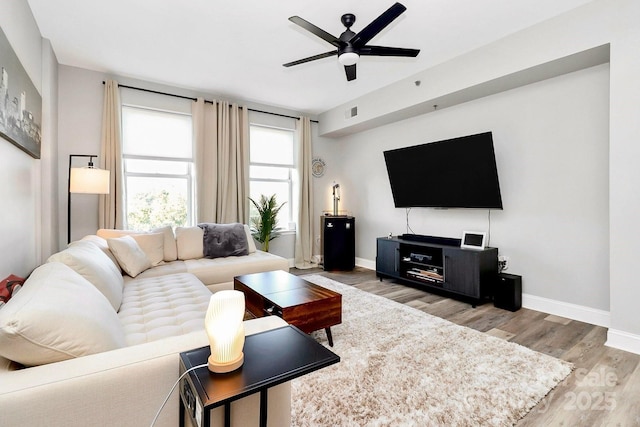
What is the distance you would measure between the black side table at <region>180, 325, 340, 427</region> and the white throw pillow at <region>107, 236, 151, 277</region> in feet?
7.16

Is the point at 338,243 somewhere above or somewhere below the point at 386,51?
Answer: below

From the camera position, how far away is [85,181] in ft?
10.2

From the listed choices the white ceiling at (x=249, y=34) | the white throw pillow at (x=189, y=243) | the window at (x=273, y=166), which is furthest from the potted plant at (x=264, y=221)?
the white ceiling at (x=249, y=34)

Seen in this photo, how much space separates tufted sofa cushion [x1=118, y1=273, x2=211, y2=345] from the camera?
1.67m

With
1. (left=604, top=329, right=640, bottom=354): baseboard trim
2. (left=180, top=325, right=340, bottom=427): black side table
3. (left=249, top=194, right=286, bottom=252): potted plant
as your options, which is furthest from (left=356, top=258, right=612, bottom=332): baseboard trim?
(left=249, top=194, right=286, bottom=252): potted plant

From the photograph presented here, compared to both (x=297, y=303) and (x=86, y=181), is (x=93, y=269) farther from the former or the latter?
(x=86, y=181)

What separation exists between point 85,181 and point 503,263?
4.66 metres

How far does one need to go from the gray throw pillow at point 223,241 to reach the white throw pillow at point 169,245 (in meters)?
0.34

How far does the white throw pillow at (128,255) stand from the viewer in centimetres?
282

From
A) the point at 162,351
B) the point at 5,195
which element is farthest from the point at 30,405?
the point at 5,195

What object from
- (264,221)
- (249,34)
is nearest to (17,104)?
(249,34)

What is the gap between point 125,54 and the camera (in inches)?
137

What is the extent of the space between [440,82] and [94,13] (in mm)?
3596

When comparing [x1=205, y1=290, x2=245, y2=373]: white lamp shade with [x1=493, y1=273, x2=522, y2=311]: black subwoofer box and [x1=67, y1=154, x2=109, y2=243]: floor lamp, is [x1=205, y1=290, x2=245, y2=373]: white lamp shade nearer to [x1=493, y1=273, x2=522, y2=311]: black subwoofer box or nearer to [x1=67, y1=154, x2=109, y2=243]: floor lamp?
[x1=67, y1=154, x2=109, y2=243]: floor lamp
